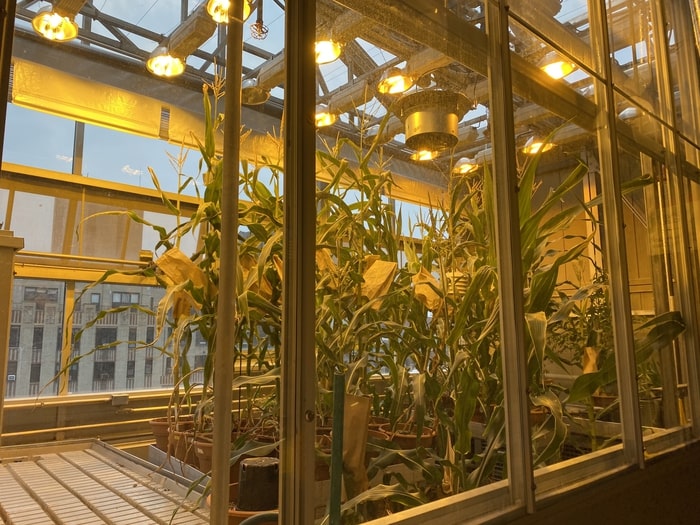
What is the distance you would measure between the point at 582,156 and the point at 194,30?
4.14 feet

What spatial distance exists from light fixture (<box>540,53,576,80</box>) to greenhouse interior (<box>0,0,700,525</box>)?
23 millimetres

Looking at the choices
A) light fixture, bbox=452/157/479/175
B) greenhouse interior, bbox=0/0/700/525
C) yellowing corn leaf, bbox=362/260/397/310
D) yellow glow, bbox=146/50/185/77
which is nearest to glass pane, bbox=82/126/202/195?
greenhouse interior, bbox=0/0/700/525

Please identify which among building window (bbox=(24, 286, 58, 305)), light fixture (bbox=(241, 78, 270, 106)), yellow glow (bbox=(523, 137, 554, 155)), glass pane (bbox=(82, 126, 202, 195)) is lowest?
building window (bbox=(24, 286, 58, 305))

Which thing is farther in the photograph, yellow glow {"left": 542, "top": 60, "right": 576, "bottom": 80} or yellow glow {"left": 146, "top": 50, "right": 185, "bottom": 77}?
yellow glow {"left": 542, "top": 60, "right": 576, "bottom": 80}

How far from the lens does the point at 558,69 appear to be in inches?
62.7

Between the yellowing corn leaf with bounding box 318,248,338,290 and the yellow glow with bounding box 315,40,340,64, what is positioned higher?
the yellow glow with bounding box 315,40,340,64

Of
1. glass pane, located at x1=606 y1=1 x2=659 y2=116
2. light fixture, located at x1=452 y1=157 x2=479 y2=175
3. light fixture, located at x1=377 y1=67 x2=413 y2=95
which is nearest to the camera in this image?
light fixture, located at x1=377 y1=67 x2=413 y2=95

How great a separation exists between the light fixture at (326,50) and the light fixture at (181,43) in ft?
0.59

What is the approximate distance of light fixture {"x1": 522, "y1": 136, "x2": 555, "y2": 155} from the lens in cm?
145

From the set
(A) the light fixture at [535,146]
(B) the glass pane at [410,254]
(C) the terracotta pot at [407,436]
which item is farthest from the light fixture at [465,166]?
(C) the terracotta pot at [407,436]

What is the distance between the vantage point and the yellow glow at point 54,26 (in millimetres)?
671

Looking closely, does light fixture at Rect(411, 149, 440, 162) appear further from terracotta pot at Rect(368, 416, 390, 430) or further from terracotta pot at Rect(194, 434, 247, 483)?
terracotta pot at Rect(194, 434, 247, 483)

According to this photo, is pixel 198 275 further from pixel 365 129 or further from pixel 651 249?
pixel 651 249

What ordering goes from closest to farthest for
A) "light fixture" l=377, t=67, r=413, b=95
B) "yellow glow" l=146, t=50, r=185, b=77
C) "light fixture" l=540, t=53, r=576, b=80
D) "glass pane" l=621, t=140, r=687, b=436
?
1. "yellow glow" l=146, t=50, r=185, b=77
2. "light fixture" l=377, t=67, r=413, b=95
3. "light fixture" l=540, t=53, r=576, b=80
4. "glass pane" l=621, t=140, r=687, b=436
